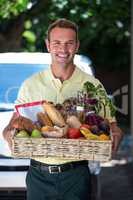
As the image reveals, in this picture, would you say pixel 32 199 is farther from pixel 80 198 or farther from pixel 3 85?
pixel 3 85

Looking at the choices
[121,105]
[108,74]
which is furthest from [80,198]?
[108,74]

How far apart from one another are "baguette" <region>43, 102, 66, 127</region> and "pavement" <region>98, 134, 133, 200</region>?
157 inches

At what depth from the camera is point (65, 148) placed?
3621mm

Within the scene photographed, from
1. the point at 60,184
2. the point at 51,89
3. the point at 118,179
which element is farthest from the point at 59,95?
the point at 118,179

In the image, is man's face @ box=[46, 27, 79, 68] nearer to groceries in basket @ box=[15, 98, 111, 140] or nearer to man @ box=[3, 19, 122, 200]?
man @ box=[3, 19, 122, 200]

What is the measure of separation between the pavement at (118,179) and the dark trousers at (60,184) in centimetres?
367

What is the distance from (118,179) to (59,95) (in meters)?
5.44

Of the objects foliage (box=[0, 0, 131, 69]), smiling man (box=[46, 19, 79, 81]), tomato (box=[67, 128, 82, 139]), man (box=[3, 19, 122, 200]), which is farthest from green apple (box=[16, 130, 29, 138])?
foliage (box=[0, 0, 131, 69])

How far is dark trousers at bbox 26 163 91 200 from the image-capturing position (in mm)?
3904

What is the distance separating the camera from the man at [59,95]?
3881mm

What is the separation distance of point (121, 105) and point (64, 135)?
142 inches

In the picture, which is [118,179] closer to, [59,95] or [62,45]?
[59,95]

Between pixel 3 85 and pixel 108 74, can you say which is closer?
pixel 3 85

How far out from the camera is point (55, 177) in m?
3.90
